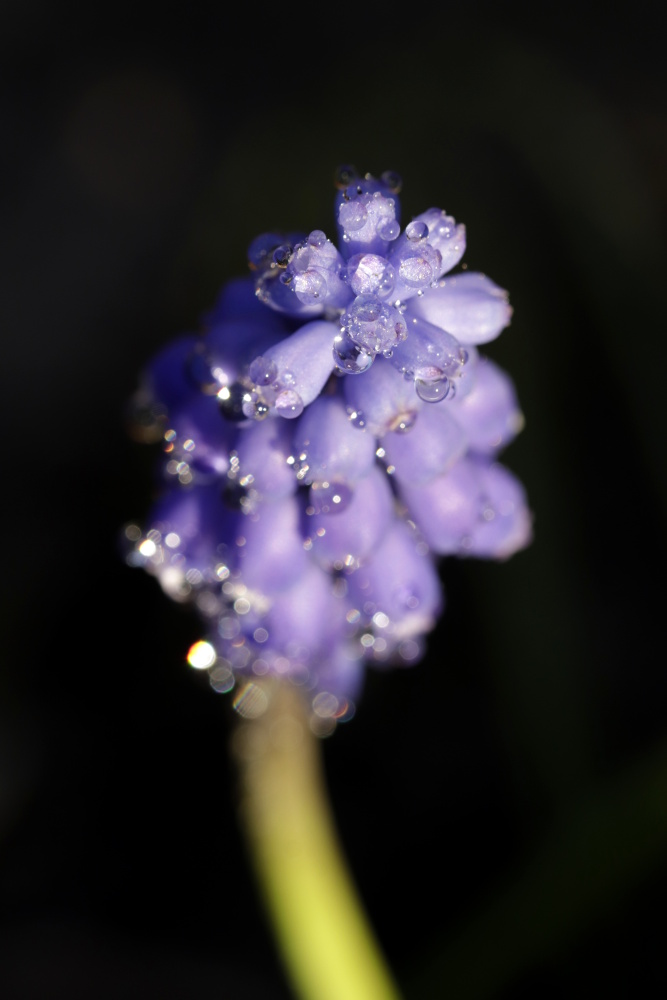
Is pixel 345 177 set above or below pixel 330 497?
above

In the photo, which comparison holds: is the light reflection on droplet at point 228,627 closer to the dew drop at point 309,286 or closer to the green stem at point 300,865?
the green stem at point 300,865

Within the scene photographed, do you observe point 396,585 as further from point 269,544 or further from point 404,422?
point 404,422

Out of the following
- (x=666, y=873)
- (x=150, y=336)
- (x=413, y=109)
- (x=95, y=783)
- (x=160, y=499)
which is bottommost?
(x=666, y=873)

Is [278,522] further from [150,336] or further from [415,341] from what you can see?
[150,336]

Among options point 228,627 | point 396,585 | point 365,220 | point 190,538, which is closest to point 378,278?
point 365,220

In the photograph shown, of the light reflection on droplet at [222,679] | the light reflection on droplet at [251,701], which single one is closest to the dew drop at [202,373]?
the light reflection on droplet at [222,679]

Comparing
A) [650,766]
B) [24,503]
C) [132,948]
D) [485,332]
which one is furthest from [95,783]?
[485,332]

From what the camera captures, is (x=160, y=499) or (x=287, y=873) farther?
(x=287, y=873)
